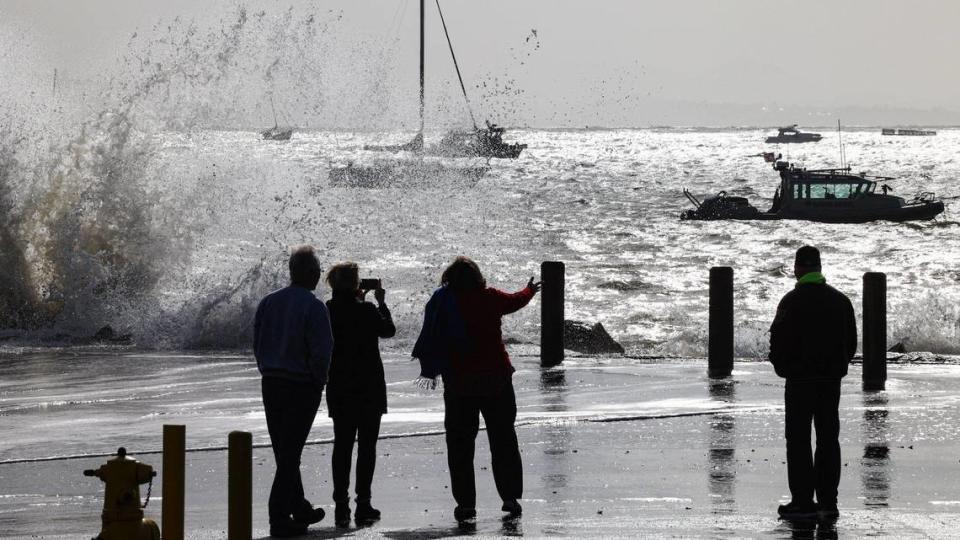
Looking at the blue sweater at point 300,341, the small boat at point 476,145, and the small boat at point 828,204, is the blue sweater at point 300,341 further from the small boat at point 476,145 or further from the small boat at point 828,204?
the small boat at point 828,204

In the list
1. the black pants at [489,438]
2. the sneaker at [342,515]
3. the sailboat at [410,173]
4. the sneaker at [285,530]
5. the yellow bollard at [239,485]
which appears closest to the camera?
the yellow bollard at [239,485]

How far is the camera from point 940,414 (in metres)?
12.8

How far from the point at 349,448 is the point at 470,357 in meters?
0.86

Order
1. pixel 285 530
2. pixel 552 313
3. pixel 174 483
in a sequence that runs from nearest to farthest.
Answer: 1. pixel 174 483
2. pixel 285 530
3. pixel 552 313

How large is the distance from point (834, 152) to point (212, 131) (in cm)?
16159

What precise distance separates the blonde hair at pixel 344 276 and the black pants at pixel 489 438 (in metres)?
0.81

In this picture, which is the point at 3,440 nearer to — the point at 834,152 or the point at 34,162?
the point at 34,162

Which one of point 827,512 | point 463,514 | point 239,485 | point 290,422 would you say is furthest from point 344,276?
point 827,512

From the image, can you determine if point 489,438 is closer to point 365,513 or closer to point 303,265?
point 365,513

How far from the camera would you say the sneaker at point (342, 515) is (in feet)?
27.9

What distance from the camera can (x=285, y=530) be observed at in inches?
319

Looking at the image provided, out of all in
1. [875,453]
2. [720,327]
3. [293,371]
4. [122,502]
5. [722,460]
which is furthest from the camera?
[720,327]

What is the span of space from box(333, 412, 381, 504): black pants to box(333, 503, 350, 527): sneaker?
0.11ft

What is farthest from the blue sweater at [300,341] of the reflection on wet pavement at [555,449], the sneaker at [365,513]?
the reflection on wet pavement at [555,449]
